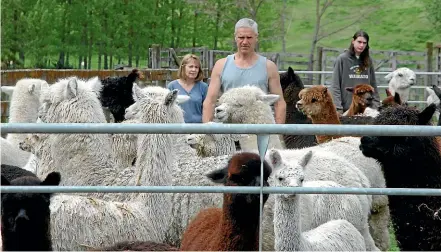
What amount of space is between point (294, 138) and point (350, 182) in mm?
2534

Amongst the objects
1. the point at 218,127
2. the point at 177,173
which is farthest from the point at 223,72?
the point at 218,127

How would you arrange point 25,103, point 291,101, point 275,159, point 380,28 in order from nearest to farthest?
point 275,159, point 25,103, point 291,101, point 380,28

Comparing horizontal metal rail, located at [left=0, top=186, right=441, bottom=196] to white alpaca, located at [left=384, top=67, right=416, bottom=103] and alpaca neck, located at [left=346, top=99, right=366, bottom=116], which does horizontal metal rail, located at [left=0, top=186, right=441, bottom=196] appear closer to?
alpaca neck, located at [left=346, top=99, right=366, bottom=116]

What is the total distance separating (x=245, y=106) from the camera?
8141 millimetres

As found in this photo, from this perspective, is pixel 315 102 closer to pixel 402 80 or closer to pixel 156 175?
pixel 156 175

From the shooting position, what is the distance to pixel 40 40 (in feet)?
97.4

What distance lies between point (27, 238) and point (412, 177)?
2.74m

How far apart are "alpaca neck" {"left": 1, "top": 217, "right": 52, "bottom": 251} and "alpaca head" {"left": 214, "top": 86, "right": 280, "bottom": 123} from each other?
315cm

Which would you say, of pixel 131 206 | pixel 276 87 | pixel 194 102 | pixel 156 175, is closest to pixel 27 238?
pixel 131 206

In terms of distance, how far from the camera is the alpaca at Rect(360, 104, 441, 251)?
252 inches

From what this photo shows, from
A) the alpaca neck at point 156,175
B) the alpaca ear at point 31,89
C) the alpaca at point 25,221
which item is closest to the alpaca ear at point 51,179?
the alpaca at point 25,221

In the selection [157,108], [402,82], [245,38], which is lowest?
[157,108]

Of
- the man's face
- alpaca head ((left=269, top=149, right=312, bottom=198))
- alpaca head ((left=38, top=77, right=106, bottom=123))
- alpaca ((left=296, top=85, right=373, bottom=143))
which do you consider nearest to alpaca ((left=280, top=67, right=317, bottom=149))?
alpaca ((left=296, top=85, right=373, bottom=143))

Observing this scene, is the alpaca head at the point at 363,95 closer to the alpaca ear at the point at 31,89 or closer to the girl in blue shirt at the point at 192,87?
the girl in blue shirt at the point at 192,87
